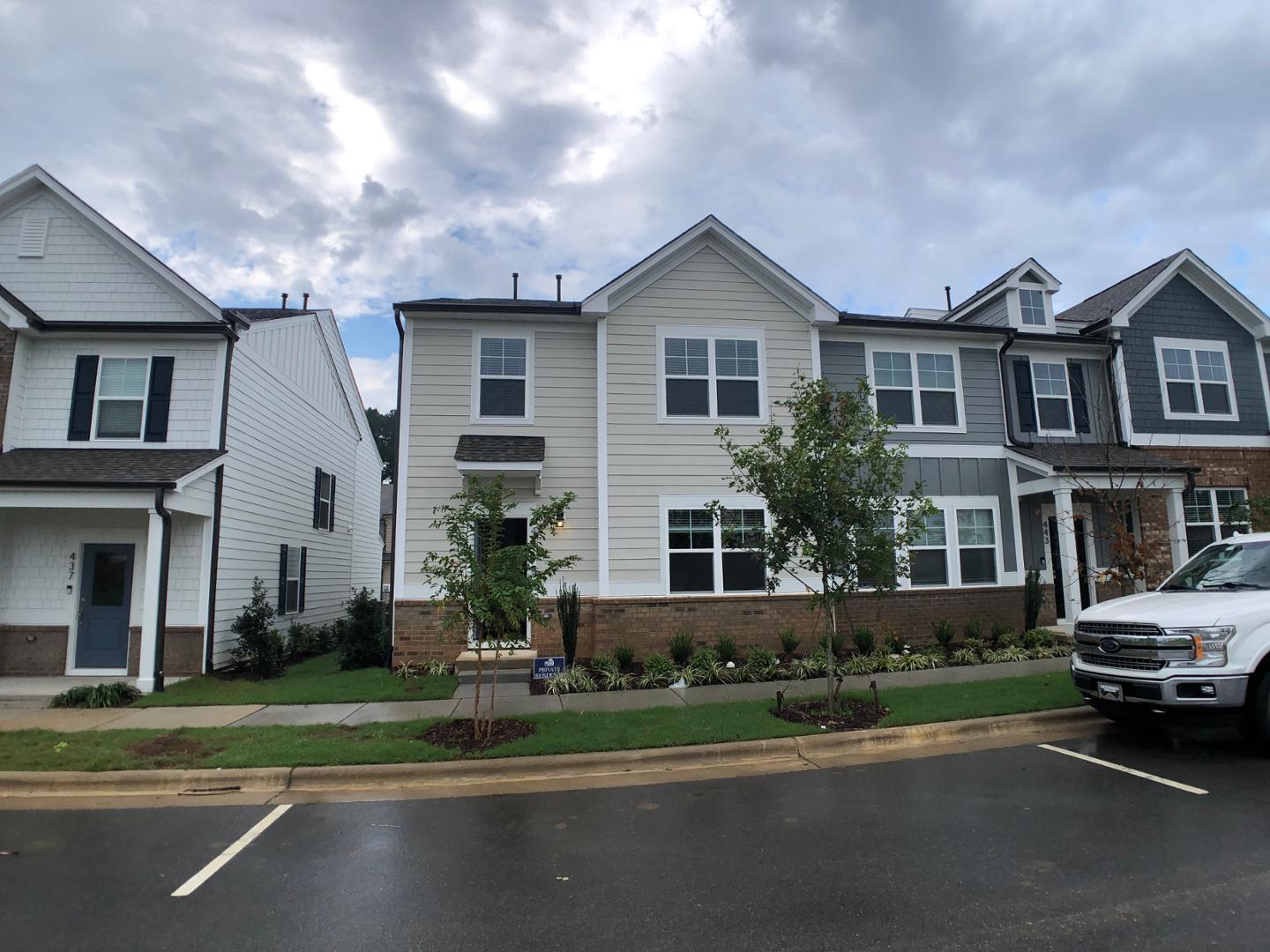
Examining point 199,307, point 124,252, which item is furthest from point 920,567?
point 124,252

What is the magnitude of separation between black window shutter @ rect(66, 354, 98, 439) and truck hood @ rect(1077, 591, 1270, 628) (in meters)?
15.8

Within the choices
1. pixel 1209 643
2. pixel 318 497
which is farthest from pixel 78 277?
pixel 1209 643

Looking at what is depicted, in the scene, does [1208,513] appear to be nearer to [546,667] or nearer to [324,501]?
[546,667]

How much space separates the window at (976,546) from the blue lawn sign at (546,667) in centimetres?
861

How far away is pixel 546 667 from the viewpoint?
11.1 m

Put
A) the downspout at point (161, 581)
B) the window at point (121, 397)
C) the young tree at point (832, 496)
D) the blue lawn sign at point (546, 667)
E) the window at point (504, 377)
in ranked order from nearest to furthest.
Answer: the young tree at point (832, 496), the downspout at point (161, 581), the blue lawn sign at point (546, 667), the window at point (121, 397), the window at point (504, 377)

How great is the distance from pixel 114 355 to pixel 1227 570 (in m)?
17.2

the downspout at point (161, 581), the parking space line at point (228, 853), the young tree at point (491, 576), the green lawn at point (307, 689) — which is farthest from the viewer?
the downspout at point (161, 581)

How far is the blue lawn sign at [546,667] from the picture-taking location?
36.5ft

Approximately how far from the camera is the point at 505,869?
4.72m

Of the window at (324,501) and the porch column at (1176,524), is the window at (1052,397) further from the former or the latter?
the window at (324,501)

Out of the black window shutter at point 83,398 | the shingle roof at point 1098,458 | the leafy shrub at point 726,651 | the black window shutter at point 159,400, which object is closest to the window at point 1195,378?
the shingle roof at point 1098,458

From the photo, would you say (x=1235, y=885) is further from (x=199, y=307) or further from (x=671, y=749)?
(x=199, y=307)

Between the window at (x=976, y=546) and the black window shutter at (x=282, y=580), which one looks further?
the black window shutter at (x=282, y=580)
